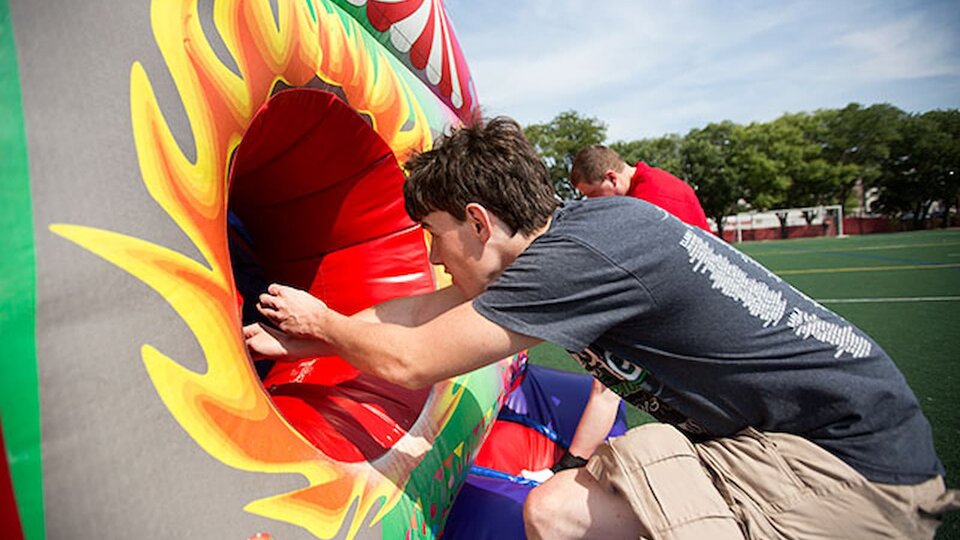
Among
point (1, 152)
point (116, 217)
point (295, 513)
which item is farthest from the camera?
point (295, 513)

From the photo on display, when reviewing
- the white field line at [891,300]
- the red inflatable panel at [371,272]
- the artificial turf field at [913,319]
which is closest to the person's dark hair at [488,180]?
the red inflatable panel at [371,272]

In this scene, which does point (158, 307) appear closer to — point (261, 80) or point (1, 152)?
point (1, 152)

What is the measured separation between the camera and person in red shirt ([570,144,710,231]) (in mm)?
3562

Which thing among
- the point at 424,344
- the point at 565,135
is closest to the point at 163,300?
the point at 424,344

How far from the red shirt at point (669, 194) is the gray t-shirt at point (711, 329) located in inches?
84.3

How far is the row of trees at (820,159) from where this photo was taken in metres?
32.9

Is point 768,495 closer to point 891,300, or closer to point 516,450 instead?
point 516,450

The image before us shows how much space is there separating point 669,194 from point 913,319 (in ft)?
9.69

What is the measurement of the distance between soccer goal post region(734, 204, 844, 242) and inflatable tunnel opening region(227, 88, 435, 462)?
3504 cm

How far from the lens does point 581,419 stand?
2.65m

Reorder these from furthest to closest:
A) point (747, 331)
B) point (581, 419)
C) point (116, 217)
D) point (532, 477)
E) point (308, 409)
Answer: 1. point (581, 419)
2. point (532, 477)
3. point (308, 409)
4. point (747, 331)
5. point (116, 217)

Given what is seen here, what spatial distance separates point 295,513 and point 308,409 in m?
0.46

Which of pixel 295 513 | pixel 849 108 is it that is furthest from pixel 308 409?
pixel 849 108

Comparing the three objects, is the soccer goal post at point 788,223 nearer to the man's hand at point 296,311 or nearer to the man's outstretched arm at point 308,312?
the man's outstretched arm at point 308,312
